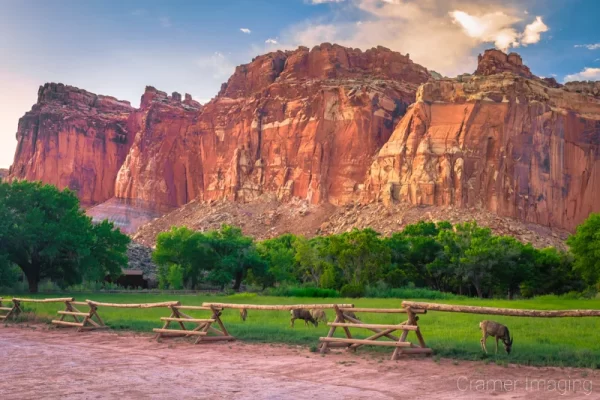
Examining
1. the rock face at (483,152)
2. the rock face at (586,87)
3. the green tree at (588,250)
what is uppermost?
the rock face at (586,87)

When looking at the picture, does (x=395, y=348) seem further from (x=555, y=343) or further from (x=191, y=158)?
(x=191, y=158)

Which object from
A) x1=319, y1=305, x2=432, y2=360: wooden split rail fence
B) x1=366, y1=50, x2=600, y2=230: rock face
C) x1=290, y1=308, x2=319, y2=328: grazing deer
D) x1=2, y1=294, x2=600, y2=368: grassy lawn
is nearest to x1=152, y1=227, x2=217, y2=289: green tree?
x1=2, y1=294, x2=600, y2=368: grassy lawn

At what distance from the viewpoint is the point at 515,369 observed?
12.0 metres

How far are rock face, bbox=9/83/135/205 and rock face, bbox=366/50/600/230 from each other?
8595 cm

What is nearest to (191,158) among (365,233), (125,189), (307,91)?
(125,189)

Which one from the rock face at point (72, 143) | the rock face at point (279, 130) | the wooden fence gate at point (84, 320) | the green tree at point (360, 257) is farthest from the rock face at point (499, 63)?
the wooden fence gate at point (84, 320)

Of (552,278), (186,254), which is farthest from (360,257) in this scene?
(552,278)

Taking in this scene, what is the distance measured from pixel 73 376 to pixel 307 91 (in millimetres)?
118947

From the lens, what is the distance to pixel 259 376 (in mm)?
11406

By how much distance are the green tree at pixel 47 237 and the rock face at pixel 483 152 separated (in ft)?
214

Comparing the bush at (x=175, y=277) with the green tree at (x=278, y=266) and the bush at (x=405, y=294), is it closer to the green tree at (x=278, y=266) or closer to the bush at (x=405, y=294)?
the green tree at (x=278, y=266)

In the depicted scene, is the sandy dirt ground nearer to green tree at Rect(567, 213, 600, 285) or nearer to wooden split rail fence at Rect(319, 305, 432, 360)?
wooden split rail fence at Rect(319, 305, 432, 360)

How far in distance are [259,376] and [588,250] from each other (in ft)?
161

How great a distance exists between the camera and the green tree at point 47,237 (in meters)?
41.8
